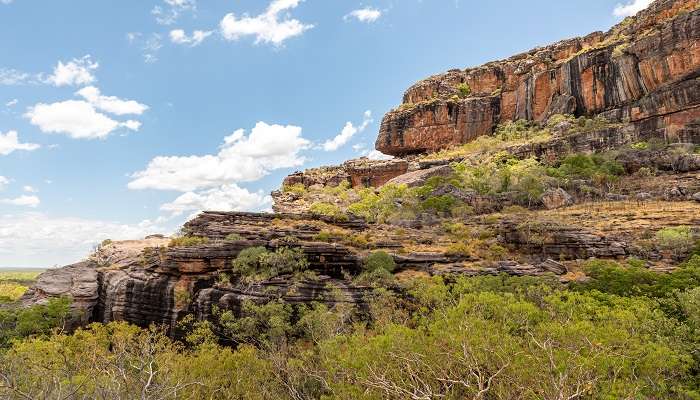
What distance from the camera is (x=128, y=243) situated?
51594 mm

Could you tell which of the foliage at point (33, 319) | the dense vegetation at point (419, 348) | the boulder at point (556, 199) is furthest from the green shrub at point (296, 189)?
the foliage at point (33, 319)

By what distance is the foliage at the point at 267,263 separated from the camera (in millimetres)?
32531

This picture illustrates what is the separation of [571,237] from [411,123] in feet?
225

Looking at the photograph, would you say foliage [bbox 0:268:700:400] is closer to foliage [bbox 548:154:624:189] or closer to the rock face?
foliage [bbox 548:154:624:189]

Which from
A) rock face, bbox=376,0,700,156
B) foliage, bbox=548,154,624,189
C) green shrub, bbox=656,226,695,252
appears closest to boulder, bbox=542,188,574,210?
foliage, bbox=548,154,624,189

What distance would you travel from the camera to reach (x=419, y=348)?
16141mm

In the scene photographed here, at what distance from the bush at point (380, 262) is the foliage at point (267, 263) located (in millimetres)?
5332

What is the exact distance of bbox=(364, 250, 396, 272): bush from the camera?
32969mm

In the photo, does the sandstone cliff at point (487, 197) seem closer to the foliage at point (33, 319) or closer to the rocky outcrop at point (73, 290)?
the rocky outcrop at point (73, 290)

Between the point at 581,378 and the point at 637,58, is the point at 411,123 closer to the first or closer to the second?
the point at 637,58

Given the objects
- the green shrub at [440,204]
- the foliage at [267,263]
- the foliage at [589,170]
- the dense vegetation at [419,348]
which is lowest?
the dense vegetation at [419,348]

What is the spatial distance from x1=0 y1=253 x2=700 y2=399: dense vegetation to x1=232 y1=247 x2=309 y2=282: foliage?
0.14 m

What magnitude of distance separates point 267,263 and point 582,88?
76.1 m

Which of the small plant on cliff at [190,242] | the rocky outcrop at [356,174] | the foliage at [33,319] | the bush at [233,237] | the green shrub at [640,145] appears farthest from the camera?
the rocky outcrop at [356,174]
